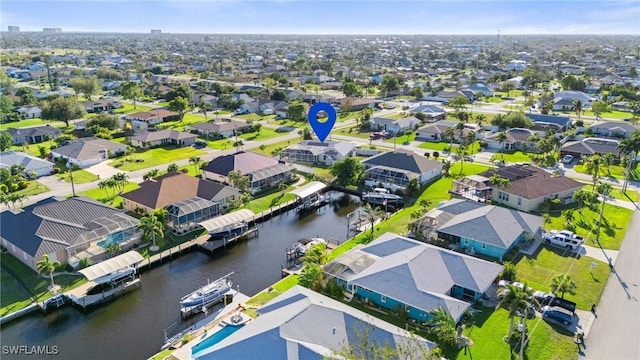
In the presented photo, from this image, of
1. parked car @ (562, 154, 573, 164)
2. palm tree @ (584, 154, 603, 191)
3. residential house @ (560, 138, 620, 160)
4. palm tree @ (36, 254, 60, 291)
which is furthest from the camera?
parked car @ (562, 154, 573, 164)

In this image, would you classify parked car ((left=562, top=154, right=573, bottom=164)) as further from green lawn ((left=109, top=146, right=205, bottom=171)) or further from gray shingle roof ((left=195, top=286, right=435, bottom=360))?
green lawn ((left=109, top=146, right=205, bottom=171))

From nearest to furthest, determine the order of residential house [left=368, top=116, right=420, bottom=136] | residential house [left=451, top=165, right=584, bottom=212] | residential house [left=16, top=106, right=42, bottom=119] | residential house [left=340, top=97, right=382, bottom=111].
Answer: residential house [left=451, top=165, right=584, bottom=212] < residential house [left=368, top=116, right=420, bottom=136] < residential house [left=16, top=106, right=42, bottom=119] < residential house [left=340, top=97, right=382, bottom=111]

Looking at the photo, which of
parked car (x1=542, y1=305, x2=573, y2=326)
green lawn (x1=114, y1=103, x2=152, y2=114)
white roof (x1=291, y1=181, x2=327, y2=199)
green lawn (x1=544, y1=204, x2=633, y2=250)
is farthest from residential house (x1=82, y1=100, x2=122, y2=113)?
parked car (x1=542, y1=305, x2=573, y2=326)

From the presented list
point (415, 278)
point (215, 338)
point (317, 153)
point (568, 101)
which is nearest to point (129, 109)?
point (317, 153)

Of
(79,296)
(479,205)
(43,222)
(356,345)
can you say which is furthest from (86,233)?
(479,205)

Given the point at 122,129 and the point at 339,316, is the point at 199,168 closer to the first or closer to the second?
the point at 122,129

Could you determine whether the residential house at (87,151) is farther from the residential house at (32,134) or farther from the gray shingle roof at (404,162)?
the gray shingle roof at (404,162)

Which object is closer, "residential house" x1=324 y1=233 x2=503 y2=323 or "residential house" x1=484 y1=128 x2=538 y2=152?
"residential house" x1=324 y1=233 x2=503 y2=323
